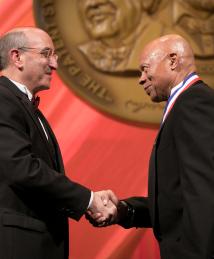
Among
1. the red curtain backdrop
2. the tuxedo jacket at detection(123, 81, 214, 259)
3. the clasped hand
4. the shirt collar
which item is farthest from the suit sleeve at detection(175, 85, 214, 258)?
the red curtain backdrop

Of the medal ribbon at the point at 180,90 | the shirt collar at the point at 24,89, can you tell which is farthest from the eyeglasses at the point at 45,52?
the medal ribbon at the point at 180,90

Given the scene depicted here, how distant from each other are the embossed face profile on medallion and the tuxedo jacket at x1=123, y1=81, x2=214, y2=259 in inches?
39.7

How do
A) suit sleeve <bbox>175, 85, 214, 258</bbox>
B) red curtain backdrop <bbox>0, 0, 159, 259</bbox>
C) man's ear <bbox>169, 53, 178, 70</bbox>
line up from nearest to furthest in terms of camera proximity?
suit sleeve <bbox>175, 85, 214, 258</bbox> < man's ear <bbox>169, 53, 178, 70</bbox> < red curtain backdrop <bbox>0, 0, 159, 259</bbox>

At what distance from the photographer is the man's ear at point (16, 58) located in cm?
191

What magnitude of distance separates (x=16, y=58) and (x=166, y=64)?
47 cm

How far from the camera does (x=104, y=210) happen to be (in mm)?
1982

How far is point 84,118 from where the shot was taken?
108 inches

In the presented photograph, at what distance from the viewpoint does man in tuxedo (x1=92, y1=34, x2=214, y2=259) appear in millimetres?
1688

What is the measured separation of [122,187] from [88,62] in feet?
1.91

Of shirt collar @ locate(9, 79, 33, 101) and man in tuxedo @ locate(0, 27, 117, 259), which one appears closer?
man in tuxedo @ locate(0, 27, 117, 259)

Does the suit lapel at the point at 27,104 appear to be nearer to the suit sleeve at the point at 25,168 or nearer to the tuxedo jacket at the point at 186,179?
the suit sleeve at the point at 25,168

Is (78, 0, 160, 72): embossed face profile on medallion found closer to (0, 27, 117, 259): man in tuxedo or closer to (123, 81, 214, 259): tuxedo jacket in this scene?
(0, 27, 117, 259): man in tuxedo

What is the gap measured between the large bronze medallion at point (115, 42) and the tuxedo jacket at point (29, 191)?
3.05ft

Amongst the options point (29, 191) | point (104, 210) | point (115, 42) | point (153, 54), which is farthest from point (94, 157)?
point (29, 191)
